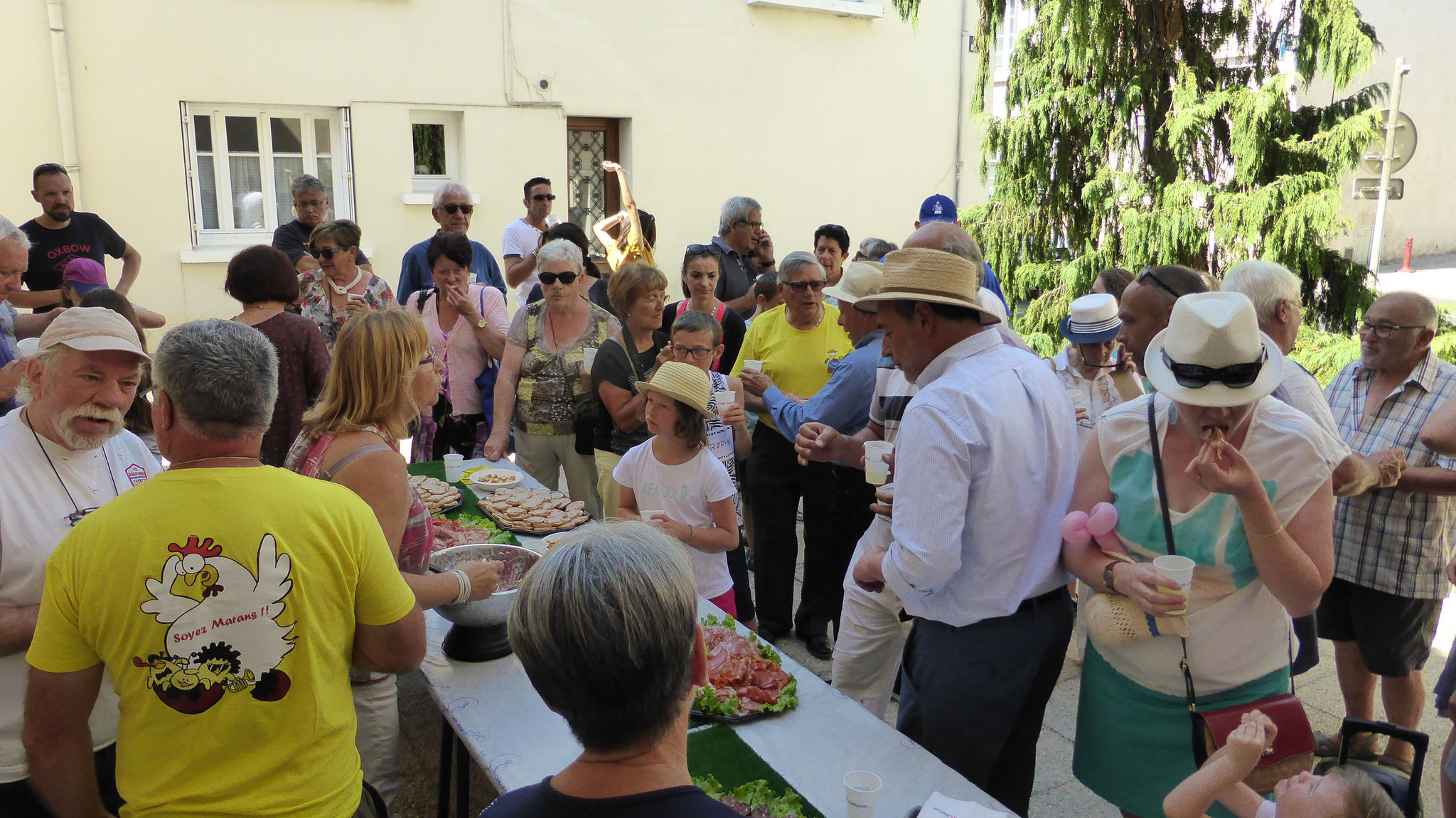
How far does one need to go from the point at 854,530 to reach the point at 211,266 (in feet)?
26.0

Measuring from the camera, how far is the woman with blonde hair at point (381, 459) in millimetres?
2512

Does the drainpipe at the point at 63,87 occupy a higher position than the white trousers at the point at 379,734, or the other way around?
the drainpipe at the point at 63,87

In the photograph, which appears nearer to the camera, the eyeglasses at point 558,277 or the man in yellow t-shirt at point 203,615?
the man in yellow t-shirt at point 203,615

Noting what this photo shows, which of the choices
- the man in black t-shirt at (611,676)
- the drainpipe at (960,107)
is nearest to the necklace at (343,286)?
the man in black t-shirt at (611,676)

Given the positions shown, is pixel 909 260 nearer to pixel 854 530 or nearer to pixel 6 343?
pixel 854 530

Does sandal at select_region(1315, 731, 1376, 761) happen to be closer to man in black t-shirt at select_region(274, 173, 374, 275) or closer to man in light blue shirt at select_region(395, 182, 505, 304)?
man in light blue shirt at select_region(395, 182, 505, 304)

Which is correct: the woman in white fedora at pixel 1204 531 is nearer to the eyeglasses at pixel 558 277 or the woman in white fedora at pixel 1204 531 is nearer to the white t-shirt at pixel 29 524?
the white t-shirt at pixel 29 524

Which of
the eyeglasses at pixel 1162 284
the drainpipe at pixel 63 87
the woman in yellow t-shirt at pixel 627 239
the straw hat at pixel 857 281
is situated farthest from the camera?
the drainpipe at pixel 63 87

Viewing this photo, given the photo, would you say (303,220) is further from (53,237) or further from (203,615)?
(203,615)

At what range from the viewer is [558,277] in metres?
4.81

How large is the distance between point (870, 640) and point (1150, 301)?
1548 mm

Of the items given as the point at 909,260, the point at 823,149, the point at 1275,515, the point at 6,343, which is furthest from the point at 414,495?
the point at 823,149

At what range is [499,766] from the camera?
2350mm

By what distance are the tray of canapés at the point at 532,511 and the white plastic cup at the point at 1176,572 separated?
8.19 ft
